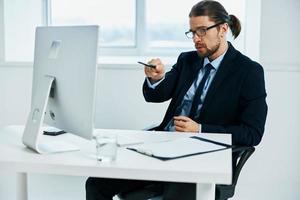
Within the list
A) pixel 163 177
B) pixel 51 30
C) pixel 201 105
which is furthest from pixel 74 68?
pixel 201 105

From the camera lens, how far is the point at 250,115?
1938 millimetres

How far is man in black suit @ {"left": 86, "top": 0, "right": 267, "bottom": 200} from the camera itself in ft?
6.31

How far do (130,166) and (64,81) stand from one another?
0.39 metres

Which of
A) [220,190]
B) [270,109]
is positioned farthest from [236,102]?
[270,109]

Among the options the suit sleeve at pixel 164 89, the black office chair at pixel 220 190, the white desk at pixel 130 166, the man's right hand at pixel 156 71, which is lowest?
the black office chair at pixel 220 190

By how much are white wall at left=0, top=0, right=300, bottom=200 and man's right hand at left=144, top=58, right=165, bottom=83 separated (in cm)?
56

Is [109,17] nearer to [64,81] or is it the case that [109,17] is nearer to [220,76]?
[220,76]

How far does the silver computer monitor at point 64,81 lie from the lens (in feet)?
4.82

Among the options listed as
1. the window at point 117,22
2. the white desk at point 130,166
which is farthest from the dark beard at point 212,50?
the window at point 117,22

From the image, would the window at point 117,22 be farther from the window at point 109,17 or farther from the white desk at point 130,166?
the white desk at point 130,166

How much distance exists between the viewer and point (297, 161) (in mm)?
2693

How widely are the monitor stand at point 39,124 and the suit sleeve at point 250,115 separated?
630 millimetres

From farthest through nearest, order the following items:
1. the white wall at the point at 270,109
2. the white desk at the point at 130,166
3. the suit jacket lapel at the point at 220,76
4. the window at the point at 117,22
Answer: the window at the point at 117,22
the white wall at the point at 270,109
the suit jacket lapel at the point at 220,76
the white desk at the point at 130,166

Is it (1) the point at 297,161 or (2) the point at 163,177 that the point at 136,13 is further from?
(2) the point at 163,177
